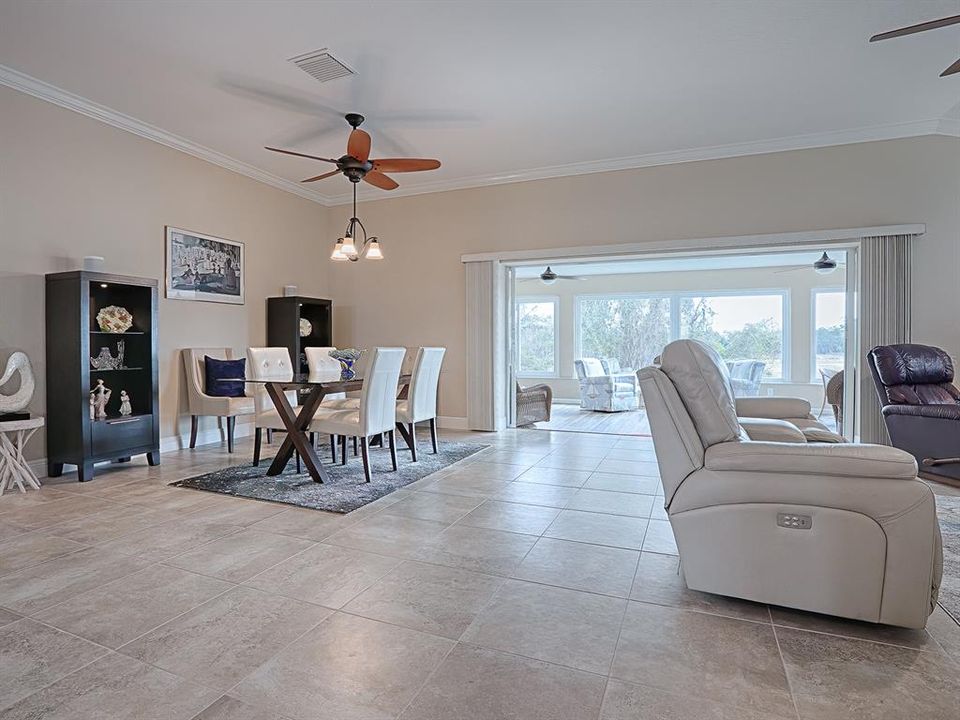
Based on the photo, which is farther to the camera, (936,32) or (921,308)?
(921,308)

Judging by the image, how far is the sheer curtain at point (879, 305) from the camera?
193 inches

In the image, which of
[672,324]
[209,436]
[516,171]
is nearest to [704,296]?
[672,324]

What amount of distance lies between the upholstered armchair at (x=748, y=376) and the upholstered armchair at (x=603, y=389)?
162 cm

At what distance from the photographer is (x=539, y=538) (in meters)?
2.90

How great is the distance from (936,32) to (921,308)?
244cm

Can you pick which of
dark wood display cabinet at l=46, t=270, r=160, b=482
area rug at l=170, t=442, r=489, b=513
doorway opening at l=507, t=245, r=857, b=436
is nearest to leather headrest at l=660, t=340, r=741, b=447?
area rug at l=170, t=442, r=489, b=513

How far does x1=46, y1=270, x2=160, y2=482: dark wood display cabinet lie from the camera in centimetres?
407

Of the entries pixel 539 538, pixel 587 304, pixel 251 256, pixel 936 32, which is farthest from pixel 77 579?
pixel 587 304

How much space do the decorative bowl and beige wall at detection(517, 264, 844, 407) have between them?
25.0ft

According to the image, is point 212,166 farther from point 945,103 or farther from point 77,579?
point 945,103

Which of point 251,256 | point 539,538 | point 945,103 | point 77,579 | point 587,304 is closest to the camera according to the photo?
point 77,579

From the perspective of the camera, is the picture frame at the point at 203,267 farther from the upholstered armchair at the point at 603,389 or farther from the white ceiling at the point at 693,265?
the upholstered armchair at the point at 603,389

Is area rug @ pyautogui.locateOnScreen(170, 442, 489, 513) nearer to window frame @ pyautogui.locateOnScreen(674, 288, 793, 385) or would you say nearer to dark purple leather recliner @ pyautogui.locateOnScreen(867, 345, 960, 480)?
dark purple leather recliner @ pyautogui.locateOnScreen(867, 345, 960, 480)

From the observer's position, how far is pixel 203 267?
5547mm
